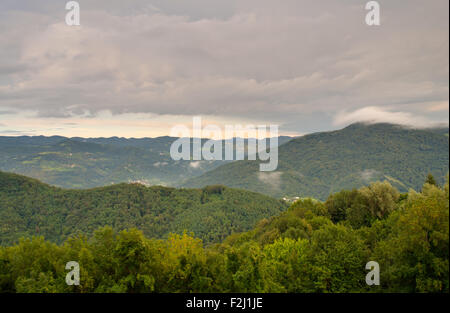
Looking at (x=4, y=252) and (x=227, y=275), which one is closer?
(x=227, y=275)

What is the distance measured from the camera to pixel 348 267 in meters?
30.6

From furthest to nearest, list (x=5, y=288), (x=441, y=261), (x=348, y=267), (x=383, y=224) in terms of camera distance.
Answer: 1. (x=383, y=224)
2. (x=348, y=267)
3. (x=5, y=288)
4. (x=441, y=261)

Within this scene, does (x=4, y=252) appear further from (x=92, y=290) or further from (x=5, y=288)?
(x=92, y=290)

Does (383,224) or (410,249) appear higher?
(410,249)

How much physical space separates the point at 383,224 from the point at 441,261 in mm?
30682

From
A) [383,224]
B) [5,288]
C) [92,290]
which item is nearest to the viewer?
[92,290]

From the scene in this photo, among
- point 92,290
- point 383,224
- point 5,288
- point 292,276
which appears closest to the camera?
point 92,290

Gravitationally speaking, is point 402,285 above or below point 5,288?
above

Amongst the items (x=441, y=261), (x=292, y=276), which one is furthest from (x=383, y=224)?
(x=441, y=261)

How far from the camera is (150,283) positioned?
24.4 meters
